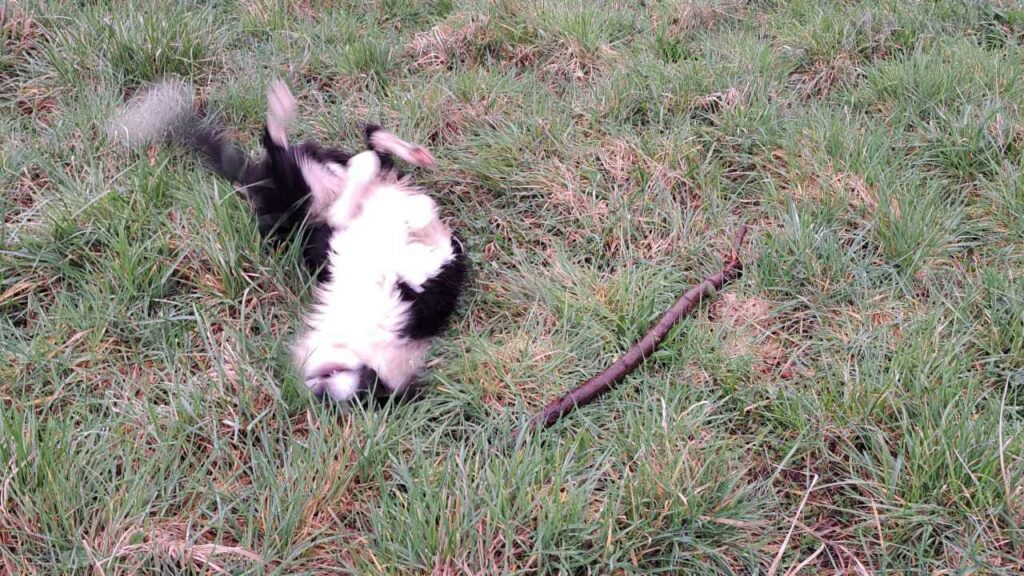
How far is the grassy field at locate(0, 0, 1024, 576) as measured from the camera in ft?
5.52

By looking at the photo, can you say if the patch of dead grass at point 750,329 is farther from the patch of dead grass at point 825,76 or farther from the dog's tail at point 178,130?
the dog's tail at point 178,130

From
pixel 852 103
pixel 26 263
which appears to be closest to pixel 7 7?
pixel 26 263

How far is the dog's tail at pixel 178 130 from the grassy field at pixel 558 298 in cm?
6

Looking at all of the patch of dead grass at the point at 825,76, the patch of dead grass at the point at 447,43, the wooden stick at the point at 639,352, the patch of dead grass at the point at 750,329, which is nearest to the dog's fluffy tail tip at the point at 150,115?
the patch of dead grass at the point at 447,43

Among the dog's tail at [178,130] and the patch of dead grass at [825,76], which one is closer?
the dog's tail at [178,130]

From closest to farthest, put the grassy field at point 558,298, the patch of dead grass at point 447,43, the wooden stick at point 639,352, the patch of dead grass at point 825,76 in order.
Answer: the grassy field at point 558,298, the wooden stick at point 639,352, the patch of dead grass at point 825,76, the patch of dead grass at point 447,43

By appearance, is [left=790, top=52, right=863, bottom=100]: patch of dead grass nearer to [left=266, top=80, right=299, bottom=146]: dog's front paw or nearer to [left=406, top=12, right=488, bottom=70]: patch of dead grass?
[left=406, top=12, right=488, bottom=70]: patch of dead grass

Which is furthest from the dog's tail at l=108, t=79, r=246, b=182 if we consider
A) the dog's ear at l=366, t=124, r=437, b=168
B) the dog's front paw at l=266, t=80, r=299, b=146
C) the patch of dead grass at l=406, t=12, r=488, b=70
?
the patch of dead grass at l=406, t=12, r=488, b=70

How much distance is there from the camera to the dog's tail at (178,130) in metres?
2.54

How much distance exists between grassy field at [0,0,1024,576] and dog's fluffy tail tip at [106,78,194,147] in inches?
2.4

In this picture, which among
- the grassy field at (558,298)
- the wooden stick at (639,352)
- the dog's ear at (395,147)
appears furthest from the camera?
the dog's ear at (395,147)

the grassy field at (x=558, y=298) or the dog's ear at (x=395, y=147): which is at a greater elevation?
the dog's ear at (x=395, y=147)

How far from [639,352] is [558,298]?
32 centimetres

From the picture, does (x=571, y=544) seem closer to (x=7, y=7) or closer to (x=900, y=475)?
(x=900, y=475)
